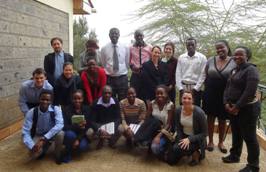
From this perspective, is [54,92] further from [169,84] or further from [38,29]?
[38,29]

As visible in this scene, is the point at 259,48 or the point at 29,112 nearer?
the point at 29,112

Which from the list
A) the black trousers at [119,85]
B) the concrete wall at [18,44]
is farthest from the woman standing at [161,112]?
the concrete wall at [18,44]

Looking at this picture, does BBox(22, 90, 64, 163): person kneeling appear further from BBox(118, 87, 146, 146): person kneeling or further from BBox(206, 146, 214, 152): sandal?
BBox(206, 146, 214, 152): sandal

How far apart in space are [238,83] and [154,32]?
6698 millimetres

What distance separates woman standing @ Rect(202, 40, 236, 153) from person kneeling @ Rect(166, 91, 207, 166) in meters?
0.48

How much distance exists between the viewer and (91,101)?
550 centimetres

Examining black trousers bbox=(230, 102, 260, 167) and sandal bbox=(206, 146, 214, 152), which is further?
sandal bbox=(206, 146, 214, 152)

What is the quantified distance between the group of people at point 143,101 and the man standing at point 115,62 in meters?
0.02

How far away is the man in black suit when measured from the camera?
562 cm

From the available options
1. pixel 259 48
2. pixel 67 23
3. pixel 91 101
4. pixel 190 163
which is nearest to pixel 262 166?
pixel 190 163

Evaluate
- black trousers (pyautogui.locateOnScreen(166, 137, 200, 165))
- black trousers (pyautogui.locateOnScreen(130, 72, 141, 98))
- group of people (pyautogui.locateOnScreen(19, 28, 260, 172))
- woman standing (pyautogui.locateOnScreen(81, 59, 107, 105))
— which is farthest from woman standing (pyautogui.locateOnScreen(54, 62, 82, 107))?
black trousers (pyautogui.locateOnScreen(166, 137, 200, 165))

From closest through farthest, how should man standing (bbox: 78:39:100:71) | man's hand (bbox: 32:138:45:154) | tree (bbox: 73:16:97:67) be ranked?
man's hand (bbox: 32:138:45:154) < man standing (bbox: 78:39:100:71) < tree (bbox: 73:16:97:67)

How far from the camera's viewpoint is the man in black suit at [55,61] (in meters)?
5.62

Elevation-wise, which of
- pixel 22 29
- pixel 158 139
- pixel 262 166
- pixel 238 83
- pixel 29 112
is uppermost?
pixel 22 29
